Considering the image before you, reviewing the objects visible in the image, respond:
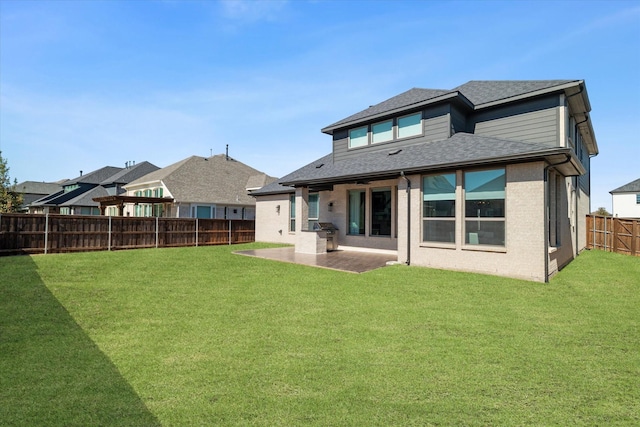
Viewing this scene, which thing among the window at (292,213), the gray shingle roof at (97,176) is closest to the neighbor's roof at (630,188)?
the window at (292,213)

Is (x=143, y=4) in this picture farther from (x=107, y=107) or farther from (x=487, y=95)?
(x=487, y=95)

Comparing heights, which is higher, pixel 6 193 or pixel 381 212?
pixel 6 193

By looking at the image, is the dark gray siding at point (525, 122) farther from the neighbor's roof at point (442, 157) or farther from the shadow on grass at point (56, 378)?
the shadow on grass at point (56, 378)

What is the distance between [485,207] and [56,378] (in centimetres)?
1019

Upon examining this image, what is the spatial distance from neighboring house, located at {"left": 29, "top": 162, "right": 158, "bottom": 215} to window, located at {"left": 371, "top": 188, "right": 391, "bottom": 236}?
1292 inches

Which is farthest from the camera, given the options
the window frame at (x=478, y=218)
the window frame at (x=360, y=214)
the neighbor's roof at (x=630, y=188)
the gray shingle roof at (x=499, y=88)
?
the neighbor's roof at (x=630, y=188)

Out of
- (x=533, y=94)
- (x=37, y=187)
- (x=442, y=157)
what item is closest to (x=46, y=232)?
(x=442, y=157)

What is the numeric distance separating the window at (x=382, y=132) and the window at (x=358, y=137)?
0.41 metres

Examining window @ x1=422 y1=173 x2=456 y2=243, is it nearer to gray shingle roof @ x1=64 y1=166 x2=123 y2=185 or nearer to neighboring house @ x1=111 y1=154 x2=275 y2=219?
neighboring house @ x1=111 y1=154 x2=275 y2=219

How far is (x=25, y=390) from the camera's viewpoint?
123 inches

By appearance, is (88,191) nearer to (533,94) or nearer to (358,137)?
(358,137)

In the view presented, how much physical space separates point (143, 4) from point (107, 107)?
25.9ft

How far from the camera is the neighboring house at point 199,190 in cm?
2556

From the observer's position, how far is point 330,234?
1470 cm
